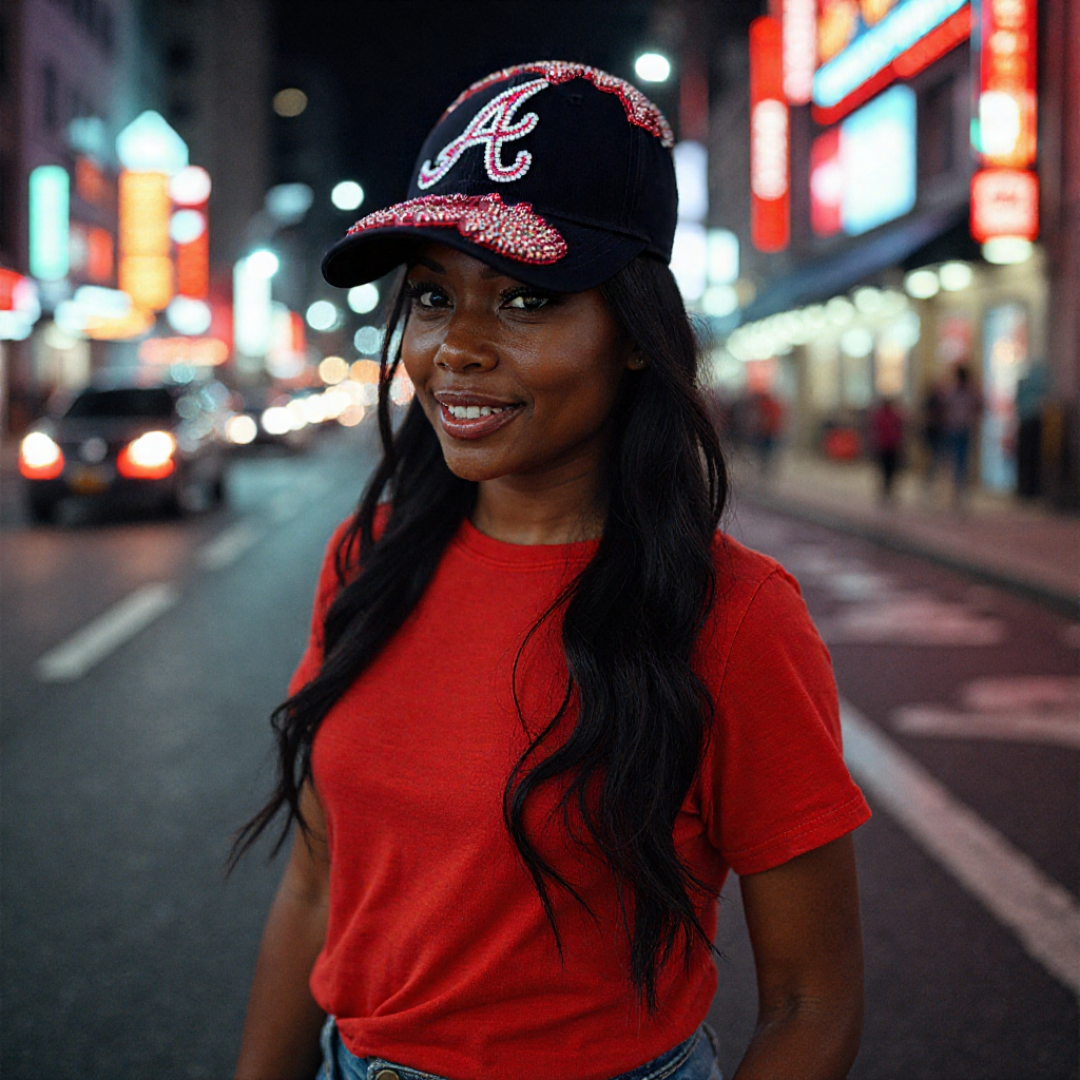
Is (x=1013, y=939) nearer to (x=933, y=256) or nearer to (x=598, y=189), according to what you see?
(x=598, y=189)

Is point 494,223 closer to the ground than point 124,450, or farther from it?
farther from it

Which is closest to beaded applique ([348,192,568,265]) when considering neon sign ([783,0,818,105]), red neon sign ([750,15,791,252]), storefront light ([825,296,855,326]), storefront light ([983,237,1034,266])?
storefront light ([983,237,1034,266])

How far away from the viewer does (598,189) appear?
1.57m

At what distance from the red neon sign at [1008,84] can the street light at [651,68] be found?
1573 cm

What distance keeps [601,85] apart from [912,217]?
82.3 feet

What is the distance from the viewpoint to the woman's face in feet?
5.28

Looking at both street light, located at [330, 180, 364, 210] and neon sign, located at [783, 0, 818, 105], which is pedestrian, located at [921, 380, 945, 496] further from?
street light, located at [330, 180, 364, 210]

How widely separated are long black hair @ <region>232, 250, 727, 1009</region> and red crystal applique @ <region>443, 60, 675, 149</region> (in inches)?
7.1

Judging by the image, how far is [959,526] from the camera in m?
15.1

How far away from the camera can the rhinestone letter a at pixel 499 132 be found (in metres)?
1.56

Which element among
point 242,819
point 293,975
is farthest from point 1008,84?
point 293,975

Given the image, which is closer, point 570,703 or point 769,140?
point 570,703

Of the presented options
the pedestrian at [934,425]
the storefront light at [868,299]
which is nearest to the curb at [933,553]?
the pedestrian at [934,425]

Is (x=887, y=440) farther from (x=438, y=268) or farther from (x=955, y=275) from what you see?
(x=438, y=268)
